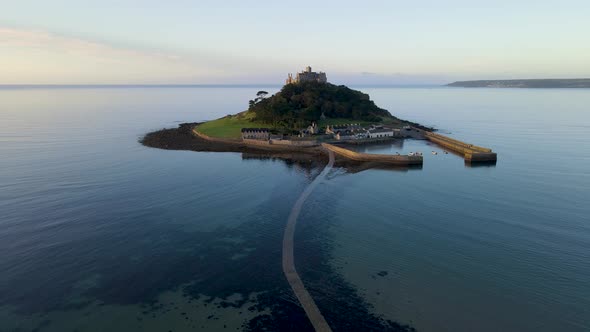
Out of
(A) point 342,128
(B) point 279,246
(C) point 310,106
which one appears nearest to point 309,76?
(C) point 310,106

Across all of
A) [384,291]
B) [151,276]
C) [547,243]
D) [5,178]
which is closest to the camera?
[384,291]

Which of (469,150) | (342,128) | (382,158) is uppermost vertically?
(342,128)

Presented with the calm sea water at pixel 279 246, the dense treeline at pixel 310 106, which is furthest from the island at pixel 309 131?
the calm sea water at pixel 279 246

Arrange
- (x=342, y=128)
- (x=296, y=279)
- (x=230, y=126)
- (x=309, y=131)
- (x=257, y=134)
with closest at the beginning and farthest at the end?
(x=296, y=279) → (x=257, y=134) → (x=309, y=131) → (x=342, y=128) → (x=230, y=126)

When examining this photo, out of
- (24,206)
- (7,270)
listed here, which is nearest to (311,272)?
(7,270)

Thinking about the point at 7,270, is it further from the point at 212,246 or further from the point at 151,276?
the point at 212,246

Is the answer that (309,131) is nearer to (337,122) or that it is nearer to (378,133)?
(337,122)
